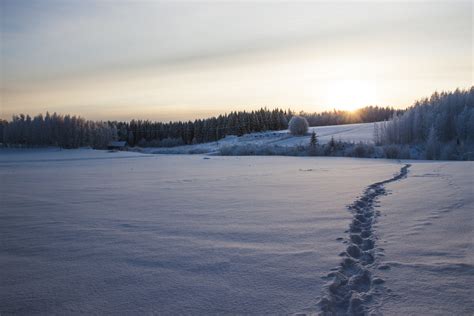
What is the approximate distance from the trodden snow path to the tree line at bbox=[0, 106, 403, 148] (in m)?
44.1

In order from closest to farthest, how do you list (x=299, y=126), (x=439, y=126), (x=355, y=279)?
(x=355, y=279) < (x=439, y=126) < (x=299, y=126)

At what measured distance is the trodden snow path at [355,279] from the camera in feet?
9.26

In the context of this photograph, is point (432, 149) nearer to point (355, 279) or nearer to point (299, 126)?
point (355, 279)

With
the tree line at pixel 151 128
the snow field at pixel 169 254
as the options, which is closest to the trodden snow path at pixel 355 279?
the snow field at pixel 169 254

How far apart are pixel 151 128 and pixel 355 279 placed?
328 ft

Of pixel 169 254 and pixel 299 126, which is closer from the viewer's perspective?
pixel 169 254

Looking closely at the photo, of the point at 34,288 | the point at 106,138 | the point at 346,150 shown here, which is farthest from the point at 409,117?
the point at 106,138

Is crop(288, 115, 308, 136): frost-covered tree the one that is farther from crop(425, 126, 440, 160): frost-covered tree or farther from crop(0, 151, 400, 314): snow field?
crop(0, 151, 400, 314): snow field

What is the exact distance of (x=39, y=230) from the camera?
5.10 meters

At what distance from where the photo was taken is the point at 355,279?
3.30m

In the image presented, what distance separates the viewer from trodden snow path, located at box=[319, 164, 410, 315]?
2822mm

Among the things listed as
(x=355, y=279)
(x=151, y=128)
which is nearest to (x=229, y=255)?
(x=355, y=279)

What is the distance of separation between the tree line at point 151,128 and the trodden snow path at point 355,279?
145 feet

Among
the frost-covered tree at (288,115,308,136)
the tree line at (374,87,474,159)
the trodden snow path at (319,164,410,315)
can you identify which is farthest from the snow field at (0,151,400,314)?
the frost-covered tree at (288,115,308,136)
